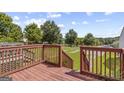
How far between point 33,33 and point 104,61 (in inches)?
168

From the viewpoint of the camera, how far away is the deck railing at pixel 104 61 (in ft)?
10.3

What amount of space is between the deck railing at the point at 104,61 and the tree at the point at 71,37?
74.8 inches

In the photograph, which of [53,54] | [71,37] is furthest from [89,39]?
[53,54]

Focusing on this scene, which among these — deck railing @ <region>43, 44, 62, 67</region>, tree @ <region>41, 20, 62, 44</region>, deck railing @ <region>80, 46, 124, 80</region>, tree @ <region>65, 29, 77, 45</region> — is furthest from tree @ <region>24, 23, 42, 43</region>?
deck railing @ <region>80, 46, 124, 80</region>

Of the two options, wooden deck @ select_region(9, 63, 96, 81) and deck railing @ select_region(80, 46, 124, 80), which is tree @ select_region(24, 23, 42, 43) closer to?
wooden deck @ select_region(9, 63, 96, 81)

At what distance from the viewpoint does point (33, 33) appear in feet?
24.2

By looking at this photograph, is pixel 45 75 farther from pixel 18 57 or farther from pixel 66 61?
pixel 66 61

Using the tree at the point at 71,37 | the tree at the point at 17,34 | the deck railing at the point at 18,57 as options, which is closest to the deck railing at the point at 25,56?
the deck railing at the point at 18,57

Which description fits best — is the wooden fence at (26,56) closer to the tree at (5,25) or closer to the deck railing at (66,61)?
the deck railing at (66,61)

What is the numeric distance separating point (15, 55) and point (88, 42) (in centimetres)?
256
